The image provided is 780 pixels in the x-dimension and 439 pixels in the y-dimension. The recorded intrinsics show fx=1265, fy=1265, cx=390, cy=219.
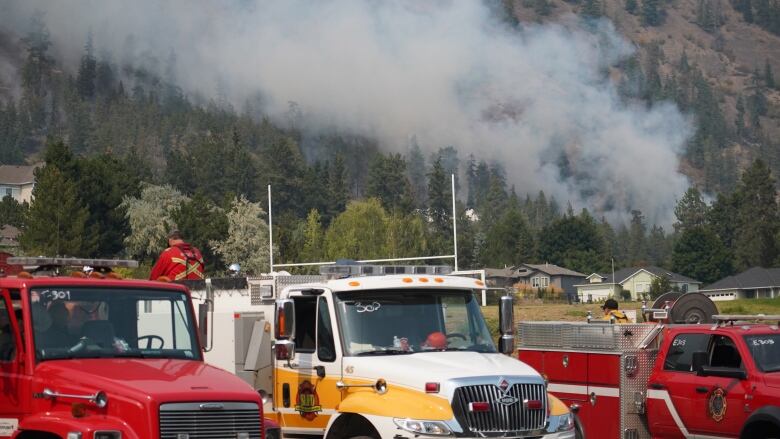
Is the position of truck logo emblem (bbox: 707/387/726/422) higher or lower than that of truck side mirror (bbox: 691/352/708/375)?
lower

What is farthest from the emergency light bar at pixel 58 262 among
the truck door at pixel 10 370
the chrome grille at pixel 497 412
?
the chrome grille at pixel 497 412

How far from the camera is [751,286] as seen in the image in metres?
149

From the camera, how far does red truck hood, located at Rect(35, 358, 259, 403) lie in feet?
37.9

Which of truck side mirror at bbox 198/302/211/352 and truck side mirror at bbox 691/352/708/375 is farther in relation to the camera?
truck side mirror at bbox 691/352/708/375

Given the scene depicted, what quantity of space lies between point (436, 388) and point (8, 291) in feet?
14.6

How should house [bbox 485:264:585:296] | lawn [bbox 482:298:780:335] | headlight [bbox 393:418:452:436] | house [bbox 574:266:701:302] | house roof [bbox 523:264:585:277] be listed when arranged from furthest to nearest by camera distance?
1. house roof [bbox 523:264:585:277]
2. house [bbox 485:264:585:296]
3. house [bbox 574:266:701:302]
4. lawn [bbox 482:298:780:335]
5. headlight [bbox 393:418:452:436]

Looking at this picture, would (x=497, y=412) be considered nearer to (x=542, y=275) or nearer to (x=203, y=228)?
(x=203, y=228)

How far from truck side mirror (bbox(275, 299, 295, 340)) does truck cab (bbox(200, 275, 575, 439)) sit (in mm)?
11

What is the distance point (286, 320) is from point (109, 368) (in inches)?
112

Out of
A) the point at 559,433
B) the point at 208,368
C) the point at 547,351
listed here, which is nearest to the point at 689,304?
the point at 547,351

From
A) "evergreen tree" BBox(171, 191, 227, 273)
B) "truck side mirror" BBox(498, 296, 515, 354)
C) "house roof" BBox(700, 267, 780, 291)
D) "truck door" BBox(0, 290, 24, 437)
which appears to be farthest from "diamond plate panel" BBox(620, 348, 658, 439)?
"house roof" BBox(700, 267, 780, 291)

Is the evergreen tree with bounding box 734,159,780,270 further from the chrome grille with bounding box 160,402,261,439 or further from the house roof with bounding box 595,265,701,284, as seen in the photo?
the chrome grille with bounding box 160,402,261,439

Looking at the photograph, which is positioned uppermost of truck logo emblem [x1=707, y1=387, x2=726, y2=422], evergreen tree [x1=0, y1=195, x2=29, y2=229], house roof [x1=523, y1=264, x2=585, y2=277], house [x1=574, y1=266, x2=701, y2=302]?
evergreen tree [x1=0, y1=195, x2=29, y2=229]

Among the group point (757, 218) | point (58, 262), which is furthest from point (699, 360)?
point (757, 218)
